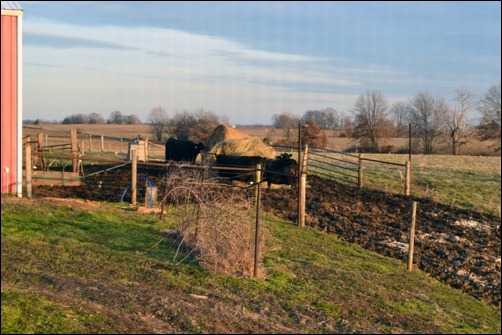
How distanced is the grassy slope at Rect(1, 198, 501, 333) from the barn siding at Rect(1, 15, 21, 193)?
2192mm

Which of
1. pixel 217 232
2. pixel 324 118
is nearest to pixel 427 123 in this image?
pixel 324 118

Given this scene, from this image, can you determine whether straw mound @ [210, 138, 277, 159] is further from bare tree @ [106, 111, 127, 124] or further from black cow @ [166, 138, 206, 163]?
bare tree @ [106, 111, 127, 124]

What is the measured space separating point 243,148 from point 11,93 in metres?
10.6

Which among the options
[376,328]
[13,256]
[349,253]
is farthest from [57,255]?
[349,253]

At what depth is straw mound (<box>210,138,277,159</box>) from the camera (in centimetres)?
2289

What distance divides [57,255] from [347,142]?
37.4 metres

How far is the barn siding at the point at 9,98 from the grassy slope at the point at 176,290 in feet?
7.19

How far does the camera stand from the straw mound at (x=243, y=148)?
22.9 m

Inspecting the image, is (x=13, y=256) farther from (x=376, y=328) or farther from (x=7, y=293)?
(x=376, y=328)

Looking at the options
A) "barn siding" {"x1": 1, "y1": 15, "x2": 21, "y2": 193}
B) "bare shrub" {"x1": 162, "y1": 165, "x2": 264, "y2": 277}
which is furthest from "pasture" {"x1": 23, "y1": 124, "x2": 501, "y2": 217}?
"barn siding" {"x1": 1, "y1": 15, "x2": 21, "y2": 193}

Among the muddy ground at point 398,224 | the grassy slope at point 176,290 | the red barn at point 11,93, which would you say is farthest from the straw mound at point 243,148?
the grassy slope at point 176,290

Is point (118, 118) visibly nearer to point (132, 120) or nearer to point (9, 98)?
point (132, 120)

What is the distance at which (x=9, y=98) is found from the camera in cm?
1380

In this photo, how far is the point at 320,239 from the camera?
13125mm
